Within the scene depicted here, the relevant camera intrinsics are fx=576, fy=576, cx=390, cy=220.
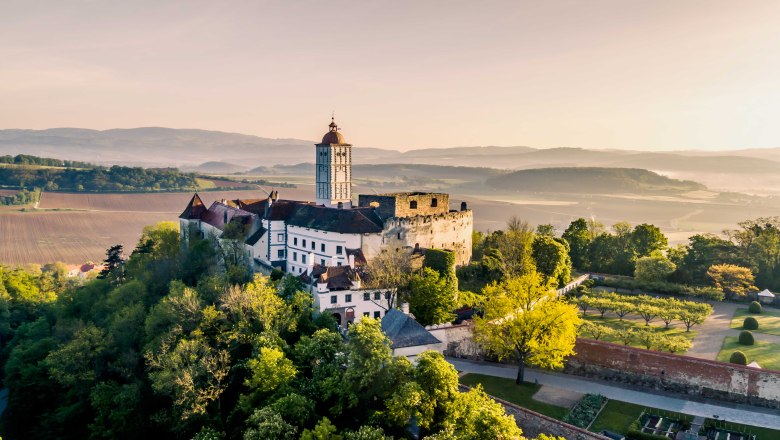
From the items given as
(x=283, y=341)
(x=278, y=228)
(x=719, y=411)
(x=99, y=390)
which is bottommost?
(x=99, y=390)

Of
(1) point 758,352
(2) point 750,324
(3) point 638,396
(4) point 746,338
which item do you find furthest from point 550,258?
(3) point 638,396

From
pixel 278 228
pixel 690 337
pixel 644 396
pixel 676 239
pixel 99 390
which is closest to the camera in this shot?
pixel 644 396

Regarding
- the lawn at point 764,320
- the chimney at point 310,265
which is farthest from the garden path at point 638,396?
the lawn at point 764,320

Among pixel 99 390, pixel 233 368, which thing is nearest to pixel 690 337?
pixel 233 368

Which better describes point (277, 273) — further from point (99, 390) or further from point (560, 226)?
point (560, 226)

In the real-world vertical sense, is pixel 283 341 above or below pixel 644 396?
above

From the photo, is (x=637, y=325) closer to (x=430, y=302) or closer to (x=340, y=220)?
(x=430, y=302)
